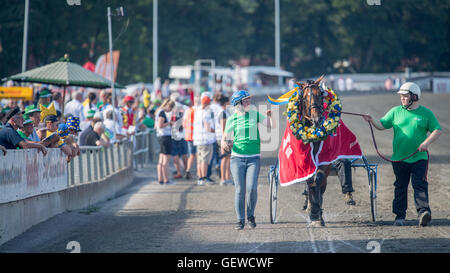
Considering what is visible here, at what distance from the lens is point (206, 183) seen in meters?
17.8

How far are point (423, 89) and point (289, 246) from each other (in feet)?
214

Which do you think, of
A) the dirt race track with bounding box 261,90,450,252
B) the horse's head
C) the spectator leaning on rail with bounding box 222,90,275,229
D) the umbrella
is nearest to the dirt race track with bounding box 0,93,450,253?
the dirt race track with bounding box 261,90,450,252

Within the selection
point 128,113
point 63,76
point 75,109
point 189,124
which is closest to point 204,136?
point 189,124

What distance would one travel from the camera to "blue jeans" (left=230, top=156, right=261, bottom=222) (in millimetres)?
11094

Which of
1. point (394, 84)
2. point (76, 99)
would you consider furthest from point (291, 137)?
point (394, 84)

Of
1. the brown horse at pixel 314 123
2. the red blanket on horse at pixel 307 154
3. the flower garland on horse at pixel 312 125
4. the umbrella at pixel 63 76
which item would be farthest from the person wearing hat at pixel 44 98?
the brown horse at pixel 314 123

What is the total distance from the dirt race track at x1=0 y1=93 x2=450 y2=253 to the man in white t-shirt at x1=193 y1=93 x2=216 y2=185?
39 cm

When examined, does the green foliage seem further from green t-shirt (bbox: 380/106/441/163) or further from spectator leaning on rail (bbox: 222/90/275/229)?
green t-shirt (bbox: 380/106/441/163)

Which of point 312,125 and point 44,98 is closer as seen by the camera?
point 312,125

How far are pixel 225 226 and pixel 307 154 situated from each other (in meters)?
1.55

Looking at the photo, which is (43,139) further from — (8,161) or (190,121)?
(190,121)

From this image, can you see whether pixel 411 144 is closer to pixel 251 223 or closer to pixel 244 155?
pixel 244 155

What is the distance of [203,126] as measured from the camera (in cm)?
1770

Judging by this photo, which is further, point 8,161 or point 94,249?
point 8,161
